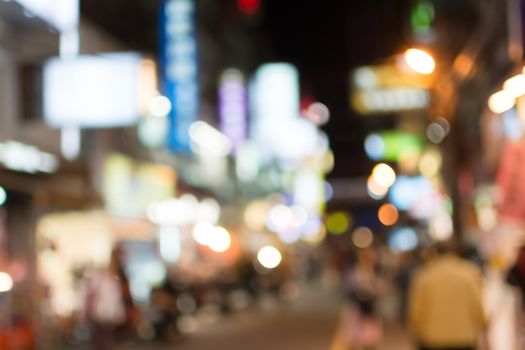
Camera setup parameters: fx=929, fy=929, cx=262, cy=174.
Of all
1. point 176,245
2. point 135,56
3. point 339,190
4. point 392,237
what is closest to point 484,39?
point 135,56

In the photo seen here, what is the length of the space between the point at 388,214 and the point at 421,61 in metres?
29.6

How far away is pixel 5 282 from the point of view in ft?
53.5

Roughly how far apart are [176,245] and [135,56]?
642 inches

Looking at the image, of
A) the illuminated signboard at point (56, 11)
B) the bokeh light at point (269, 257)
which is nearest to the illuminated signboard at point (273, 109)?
the bokeh light at point (269, 257)

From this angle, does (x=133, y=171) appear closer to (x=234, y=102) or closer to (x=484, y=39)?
(x=234, y=102)

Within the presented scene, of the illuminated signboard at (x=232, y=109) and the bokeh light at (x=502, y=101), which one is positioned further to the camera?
the illuminated signboard at (x=232, y=109)

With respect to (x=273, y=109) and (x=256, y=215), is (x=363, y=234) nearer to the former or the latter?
(x=256, y=215)

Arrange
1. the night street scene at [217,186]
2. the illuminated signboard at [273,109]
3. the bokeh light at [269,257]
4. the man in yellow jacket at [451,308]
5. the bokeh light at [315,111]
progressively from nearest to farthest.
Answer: the man in yellow jacket at [451,308] < the night street scene at [217,186] < the bokeh light at [269,257] < the bokeh light at [315,111] < the illuminated signboard at [273,109]

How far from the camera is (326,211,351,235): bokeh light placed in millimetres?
53781

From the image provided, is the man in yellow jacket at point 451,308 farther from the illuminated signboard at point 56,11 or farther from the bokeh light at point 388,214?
the bokeh light at point 388,214

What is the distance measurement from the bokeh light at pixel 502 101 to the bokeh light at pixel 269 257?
28659 mm

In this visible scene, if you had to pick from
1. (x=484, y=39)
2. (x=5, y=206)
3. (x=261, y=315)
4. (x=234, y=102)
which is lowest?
(x=261, y=315)

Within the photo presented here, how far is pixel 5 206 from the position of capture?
1881 cm

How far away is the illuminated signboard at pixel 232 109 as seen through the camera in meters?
40.9
